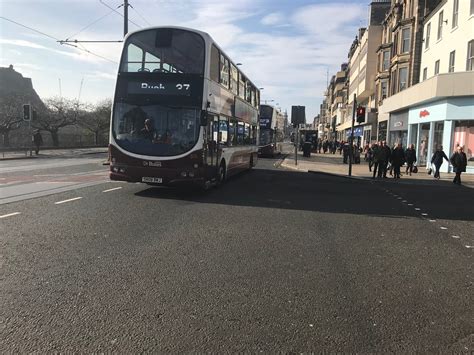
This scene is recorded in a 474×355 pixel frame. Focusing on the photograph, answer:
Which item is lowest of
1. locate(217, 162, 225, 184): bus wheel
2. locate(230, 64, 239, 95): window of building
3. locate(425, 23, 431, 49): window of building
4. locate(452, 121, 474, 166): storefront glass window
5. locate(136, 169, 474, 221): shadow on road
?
locate(136, 169, 474, 221): shadow on road

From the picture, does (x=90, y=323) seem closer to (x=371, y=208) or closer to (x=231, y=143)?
(x=371, y=208)

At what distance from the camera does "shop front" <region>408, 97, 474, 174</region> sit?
24344mm

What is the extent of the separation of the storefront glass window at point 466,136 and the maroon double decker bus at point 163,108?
17.1 metres

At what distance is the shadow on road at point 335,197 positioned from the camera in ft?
37.7

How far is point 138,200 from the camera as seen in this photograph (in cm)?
1136

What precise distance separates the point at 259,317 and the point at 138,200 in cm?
755

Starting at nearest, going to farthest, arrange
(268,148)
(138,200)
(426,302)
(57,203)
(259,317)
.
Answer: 1. (259,317)
2. (426,302)
3. (57,203)
4. (138,200)
5. (268,148)

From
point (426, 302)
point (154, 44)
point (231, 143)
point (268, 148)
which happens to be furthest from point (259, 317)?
point (268, 148)

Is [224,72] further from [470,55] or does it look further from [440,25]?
[440,25]

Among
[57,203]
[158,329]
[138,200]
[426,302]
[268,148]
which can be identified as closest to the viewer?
[158,329]

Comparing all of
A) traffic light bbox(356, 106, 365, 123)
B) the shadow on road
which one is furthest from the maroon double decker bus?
traffic light bbox(356, 106, 365, 123)

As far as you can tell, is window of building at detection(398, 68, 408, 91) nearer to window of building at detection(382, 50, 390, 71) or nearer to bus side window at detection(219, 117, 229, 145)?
window of building at detection(382, 50, 390, 71)

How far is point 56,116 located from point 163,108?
41285 millimetres

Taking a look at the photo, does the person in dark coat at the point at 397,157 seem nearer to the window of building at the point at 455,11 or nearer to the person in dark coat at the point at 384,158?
the person in dark coat at the point at 384,158
